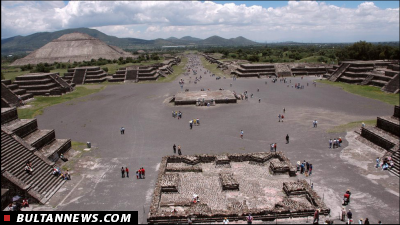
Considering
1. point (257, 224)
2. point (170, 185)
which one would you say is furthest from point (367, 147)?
point (170, 185)

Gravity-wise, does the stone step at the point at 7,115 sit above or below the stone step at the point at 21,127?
above

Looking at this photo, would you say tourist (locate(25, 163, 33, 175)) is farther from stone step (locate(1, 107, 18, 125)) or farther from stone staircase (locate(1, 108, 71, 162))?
stone step (locate(1, 107, 18, 125))

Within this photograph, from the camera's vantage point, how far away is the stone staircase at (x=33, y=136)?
19.4 meters

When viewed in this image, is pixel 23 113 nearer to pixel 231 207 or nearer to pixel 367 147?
pixel 231 207

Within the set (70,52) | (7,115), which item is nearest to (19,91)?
(7,115)

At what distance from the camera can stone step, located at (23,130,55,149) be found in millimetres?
19641

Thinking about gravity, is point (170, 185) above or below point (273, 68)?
below

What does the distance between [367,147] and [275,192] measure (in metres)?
10.8

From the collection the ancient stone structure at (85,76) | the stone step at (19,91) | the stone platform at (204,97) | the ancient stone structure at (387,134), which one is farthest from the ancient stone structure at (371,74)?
the stone step at (19,91)

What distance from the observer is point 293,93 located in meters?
46.1

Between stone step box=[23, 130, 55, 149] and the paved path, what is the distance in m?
3.28

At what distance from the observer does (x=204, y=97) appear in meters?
41.4

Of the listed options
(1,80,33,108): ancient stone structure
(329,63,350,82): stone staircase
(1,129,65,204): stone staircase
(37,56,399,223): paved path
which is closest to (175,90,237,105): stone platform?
(37,56,399,223): paved path

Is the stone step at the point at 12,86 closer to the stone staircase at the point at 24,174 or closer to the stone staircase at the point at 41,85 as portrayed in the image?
the stone staircase at the point at 41,85
